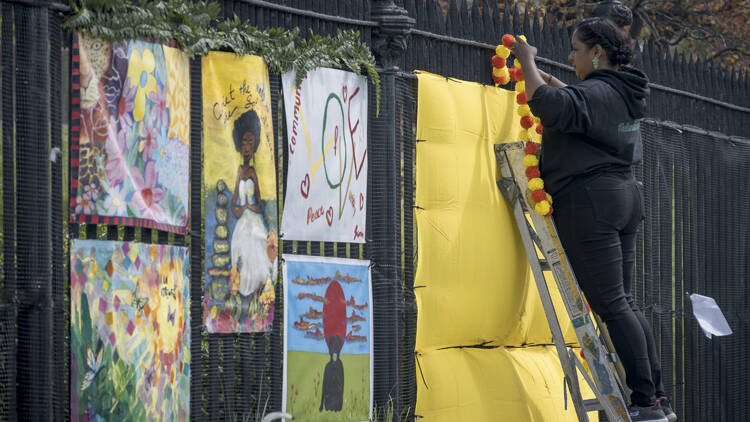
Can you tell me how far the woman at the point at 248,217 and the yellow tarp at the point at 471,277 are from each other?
1039 millimetres

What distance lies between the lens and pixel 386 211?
495cm

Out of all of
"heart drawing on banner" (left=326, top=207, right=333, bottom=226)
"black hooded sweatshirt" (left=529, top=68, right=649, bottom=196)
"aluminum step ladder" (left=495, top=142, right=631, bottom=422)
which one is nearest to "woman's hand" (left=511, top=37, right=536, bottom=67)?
"black hooded sweatshirt" (left=529, top=68, right=649, bottom=196)

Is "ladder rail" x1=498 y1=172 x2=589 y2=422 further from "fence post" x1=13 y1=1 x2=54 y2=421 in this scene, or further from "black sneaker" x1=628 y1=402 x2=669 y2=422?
"fence post" x1=13 y1=1 x2=54 y2=421

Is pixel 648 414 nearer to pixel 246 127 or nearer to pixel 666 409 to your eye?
pixel 666 409

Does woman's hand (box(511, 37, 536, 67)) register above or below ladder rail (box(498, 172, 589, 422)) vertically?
above

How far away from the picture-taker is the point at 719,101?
7.78 meters

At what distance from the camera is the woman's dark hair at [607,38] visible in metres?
5.21

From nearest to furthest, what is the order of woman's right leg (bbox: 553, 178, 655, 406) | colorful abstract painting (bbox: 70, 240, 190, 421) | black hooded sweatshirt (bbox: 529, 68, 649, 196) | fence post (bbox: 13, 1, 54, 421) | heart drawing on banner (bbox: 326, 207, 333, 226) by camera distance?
fence post (bbox: 13, 1, 54, 421)
colorful abstract painting (bbox: 70, 240, 190, 421)
heart drawing on banner (bbox: 326, 207, 333, 226)
black hooded sweatshirt (bbox: 529, 68, 649, 196)
woman's right leg (bbox: 553, 178, 655, 406)

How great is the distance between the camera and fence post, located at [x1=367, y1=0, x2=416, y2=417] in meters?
4.89

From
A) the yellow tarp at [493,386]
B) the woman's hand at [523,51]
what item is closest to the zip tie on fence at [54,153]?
the yellow tarp at [493,386]

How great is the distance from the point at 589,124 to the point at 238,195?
5.83 ft

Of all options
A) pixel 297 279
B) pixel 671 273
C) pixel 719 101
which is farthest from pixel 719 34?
pixel 297 279

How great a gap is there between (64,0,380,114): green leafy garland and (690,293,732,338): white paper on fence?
138 inches

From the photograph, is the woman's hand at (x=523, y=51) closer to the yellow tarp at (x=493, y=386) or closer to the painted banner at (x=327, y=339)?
the painted banner at (x=327, y=339)
